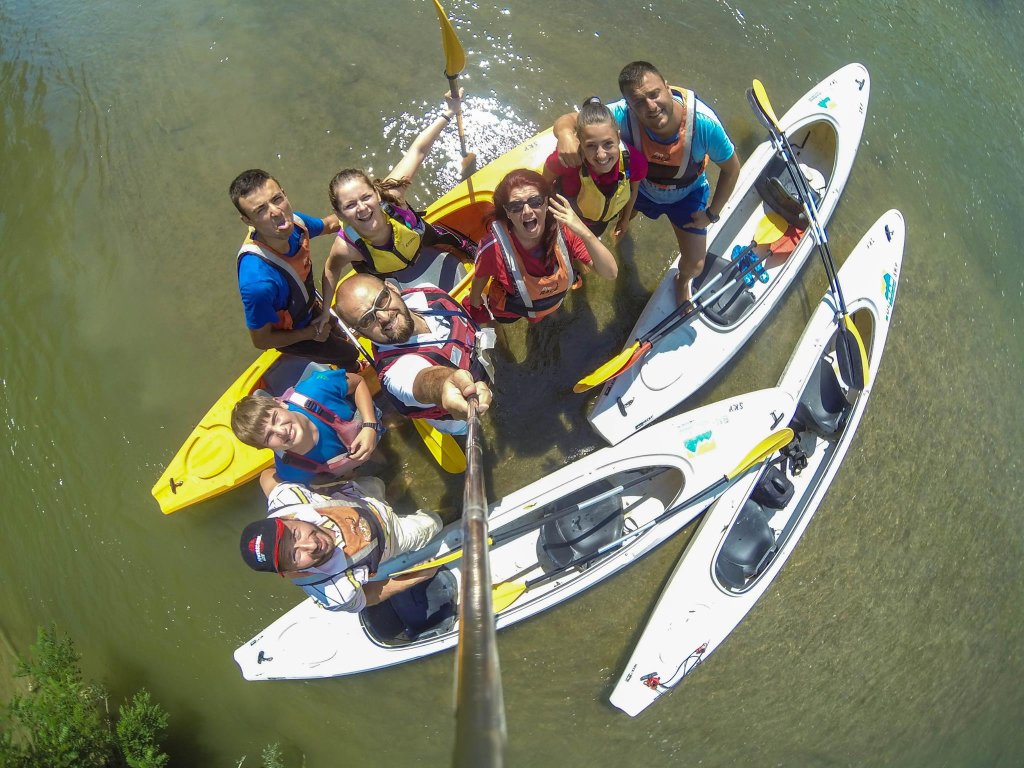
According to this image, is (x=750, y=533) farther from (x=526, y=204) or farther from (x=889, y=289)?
(x=526, y=204)

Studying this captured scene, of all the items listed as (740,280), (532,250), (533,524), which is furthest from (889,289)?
(533,524)

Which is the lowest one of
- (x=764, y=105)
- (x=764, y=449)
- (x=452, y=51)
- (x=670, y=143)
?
(x=764, y=449)

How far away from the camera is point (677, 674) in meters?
4.07

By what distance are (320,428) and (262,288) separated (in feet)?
2.54

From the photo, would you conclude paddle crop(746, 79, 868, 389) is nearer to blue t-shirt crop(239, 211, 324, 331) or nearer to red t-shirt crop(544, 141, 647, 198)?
red t-shirt crop(544, 141, 647, 198)

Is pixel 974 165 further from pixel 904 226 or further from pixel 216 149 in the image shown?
pixel 216 149

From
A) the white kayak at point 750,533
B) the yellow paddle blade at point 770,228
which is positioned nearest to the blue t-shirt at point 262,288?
the white kayak at point 750,533

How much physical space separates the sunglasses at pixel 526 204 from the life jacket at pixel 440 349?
0.61m

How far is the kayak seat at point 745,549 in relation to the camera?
4082 millimetres

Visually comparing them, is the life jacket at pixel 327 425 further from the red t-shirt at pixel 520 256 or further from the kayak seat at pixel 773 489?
the kayak seat at pixel 773 489

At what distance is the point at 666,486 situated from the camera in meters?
4.12

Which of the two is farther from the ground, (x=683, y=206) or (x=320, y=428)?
(x=683, y=206)

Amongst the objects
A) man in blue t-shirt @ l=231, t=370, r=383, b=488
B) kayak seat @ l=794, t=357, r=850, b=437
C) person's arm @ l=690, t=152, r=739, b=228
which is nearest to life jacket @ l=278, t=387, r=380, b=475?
Answer: man in blue t-shirt @ l=231, t=370, r=383, b=488

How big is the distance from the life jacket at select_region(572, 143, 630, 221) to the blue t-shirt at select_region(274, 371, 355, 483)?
5.34 ft
